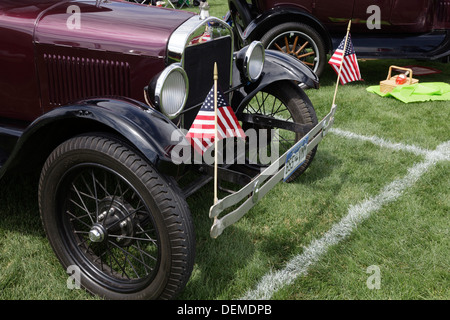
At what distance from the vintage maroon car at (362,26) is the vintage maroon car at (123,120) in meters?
2.42

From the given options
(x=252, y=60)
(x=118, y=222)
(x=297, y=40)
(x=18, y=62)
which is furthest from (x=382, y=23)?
(x=118, y=222)

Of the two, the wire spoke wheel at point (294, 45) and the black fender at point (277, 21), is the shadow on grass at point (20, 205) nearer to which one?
the black fender at point (277, 21)

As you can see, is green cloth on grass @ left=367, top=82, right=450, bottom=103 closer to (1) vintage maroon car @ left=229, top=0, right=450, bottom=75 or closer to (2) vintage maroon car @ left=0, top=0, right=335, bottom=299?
(1) vintage maroon car @ left=229, top=0, right=450, bottom=75

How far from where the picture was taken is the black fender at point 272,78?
2916mm

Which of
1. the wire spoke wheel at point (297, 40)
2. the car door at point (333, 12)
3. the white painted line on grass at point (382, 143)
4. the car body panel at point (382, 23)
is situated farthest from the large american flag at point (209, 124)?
the car door at point (333, 12)

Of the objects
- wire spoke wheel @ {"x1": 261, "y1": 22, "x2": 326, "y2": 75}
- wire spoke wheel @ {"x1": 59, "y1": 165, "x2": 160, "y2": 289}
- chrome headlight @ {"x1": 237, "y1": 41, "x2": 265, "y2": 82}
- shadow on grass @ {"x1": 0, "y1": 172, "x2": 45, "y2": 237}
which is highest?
chrome headlight @ {"x1": 237, "y1": 41, "x2": 265, "y2": 82}

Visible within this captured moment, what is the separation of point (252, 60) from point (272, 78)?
0.19 m

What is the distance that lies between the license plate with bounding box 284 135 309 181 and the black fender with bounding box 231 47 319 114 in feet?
2.08

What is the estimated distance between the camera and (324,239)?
8.52 feet

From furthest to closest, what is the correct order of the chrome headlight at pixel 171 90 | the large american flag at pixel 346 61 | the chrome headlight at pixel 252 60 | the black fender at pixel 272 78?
1. the large american flag at pixel 346 61
2. the black fender at pixel 272 78
3. the chrome headlight at pixel 252 60
4. the chrome headlight at pixel 171 90

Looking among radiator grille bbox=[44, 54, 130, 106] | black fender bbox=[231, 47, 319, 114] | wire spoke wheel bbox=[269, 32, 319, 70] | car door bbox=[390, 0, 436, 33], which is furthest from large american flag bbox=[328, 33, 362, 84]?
car door bbox=[390, 0, 436, 33]

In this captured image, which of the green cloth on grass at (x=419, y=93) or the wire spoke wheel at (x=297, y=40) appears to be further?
the wire spoke wheel at (x=297, y=40)

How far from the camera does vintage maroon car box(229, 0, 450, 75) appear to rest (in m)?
5.25

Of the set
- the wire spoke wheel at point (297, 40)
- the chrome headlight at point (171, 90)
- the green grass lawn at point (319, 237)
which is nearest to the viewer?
the chrome headlight at point (171, 90)
